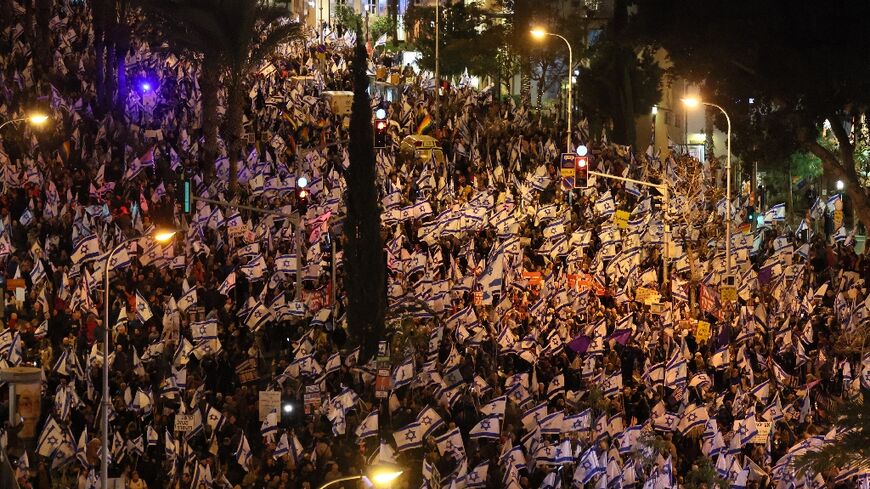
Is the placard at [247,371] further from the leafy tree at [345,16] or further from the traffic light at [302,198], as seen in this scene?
the leafy tree at [345,16]

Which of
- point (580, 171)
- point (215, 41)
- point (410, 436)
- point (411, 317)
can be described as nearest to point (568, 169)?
point (580, 171)

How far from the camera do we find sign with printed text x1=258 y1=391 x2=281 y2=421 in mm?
26875

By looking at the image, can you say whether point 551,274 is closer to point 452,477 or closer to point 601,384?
point 601,384

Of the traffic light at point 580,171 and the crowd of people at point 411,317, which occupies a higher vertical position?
the traffic light at point 580,171

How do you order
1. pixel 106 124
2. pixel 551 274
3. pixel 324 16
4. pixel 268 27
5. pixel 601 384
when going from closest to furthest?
1. pixel 601 384
2. pixel 551 274
3. pixel 106 124
4. pixel 268 27
5. pixel 324 16

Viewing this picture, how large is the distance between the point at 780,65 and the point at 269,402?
24.9 meters

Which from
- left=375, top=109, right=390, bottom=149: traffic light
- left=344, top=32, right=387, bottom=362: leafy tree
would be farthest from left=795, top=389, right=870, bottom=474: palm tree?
left=375, top=109, right=390, bottom=149: traffic light

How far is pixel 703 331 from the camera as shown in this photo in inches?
1271

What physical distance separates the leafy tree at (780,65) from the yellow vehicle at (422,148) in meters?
8.72

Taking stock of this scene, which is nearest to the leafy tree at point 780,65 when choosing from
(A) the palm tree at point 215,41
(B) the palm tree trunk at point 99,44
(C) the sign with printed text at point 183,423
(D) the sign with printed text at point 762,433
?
(A) the palm tree at point 215,41

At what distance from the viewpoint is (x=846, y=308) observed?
3416cm

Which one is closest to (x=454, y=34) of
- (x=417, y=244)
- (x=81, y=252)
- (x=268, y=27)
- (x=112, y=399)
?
(x=268, y=27)

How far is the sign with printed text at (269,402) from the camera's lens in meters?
26.9

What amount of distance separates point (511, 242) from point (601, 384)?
6341mm
